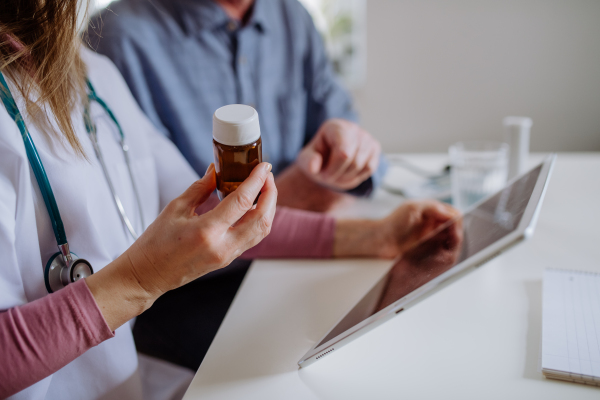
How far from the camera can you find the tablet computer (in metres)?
0.39

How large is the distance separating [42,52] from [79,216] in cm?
20

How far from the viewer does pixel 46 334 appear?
16.3 inches

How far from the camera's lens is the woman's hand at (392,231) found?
750 millimetres

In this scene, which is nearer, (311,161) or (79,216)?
(79,216)

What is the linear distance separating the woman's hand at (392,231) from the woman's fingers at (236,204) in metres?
0.37

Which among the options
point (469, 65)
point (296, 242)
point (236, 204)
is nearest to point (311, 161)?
point (296, 242)

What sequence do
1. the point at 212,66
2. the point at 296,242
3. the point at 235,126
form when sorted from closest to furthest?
1. the point at 235,126
2. the point at 296,242
3. the point at 212,66

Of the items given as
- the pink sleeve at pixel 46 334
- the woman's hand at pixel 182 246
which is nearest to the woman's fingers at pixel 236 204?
the woman's hand at pixel 182 246

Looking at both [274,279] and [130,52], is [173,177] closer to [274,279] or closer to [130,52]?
[274,279]

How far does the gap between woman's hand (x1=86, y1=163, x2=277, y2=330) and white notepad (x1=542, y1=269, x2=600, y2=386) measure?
348 mm

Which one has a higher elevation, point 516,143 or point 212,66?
point 212,66

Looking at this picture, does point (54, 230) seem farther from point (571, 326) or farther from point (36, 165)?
point (571, 326)

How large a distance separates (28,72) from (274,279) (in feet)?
1.47

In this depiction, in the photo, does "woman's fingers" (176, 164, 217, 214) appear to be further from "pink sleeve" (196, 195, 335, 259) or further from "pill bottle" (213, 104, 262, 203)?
"pink sleeve" (196, 195, 335, 259)
